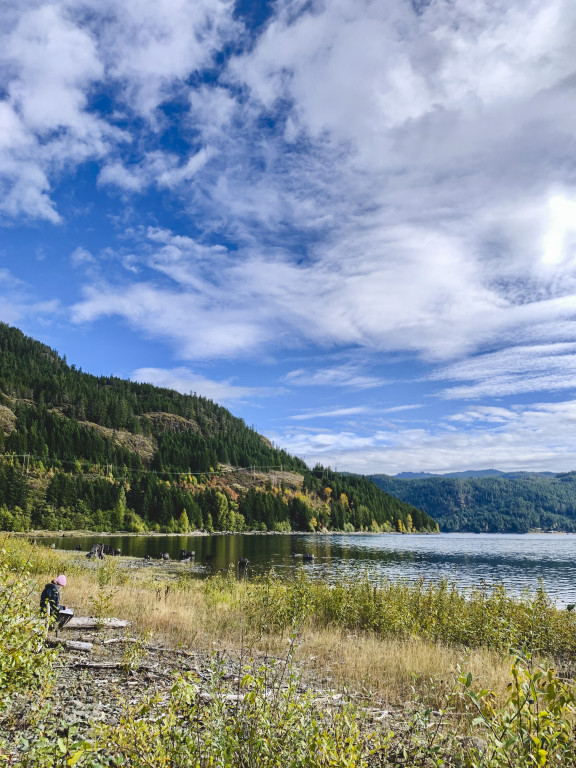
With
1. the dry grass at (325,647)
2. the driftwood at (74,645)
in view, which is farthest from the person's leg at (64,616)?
the dry grass at (325,647)

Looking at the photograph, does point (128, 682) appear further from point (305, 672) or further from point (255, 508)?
point (255, 508)

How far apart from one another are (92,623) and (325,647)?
24.6 ft

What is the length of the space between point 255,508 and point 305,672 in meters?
160

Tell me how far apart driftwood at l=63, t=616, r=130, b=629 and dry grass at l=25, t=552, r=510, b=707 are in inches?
24.4

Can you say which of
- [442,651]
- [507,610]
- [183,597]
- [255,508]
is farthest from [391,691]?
Answer: [255,508]

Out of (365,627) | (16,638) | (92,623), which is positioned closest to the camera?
(16,638)

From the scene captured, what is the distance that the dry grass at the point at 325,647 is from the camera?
11.2 m

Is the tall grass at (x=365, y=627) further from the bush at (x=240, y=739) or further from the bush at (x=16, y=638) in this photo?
the bush at (x=240, y=739)

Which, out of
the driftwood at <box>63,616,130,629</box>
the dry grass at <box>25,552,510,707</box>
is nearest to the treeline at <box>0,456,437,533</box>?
the dry grass at <box>25,552,510,707</box>

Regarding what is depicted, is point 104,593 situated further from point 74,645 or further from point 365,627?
point 365,627

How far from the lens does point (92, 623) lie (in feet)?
48.9

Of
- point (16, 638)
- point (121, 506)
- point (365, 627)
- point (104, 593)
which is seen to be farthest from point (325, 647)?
point (121, 506)

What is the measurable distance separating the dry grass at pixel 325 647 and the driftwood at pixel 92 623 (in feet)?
2.03

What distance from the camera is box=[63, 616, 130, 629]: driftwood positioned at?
14.6 meters
